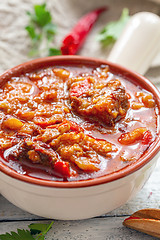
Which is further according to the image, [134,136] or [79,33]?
[79,33]

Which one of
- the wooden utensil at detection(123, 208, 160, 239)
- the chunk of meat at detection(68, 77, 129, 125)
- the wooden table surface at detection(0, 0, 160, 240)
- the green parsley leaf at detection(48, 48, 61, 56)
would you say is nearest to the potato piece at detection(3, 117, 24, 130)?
the chunk of meat at detection(68, 77, 129, 125)

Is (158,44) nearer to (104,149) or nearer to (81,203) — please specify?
(104,149)

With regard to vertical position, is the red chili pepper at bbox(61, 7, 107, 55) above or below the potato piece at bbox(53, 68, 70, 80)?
above

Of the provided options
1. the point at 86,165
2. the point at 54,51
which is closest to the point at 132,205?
the point at 86,165

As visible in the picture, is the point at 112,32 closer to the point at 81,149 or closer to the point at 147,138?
the point at 147,138

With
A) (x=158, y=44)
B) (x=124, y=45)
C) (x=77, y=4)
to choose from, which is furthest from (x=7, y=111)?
(x=77, y=4)

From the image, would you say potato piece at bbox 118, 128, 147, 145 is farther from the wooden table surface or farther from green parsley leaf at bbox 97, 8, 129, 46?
green parsley leaf at bbox 97, 8, 129, 46

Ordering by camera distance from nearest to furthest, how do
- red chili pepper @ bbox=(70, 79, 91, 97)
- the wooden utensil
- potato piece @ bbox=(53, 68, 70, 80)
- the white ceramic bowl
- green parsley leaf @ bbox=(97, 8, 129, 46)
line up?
the white ceramic bowl → the wooden utensil → red chili pepper @ bbox=(70, 79, 91, 97) → potato piece @ bbox=(53, 68, 70, 80) → green parsley leaf @ bbox=(97, 8, 129, 46)
